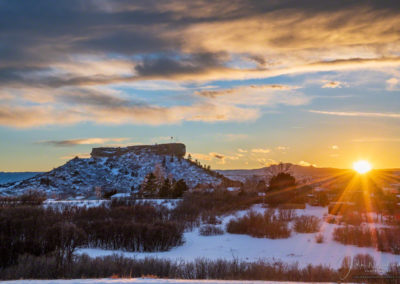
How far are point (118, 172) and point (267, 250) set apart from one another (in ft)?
218

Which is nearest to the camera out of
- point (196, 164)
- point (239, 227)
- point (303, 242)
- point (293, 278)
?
point (293, 278)

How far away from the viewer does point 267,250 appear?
16609 mm

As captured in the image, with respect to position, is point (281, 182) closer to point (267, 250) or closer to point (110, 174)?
point (267, 250)

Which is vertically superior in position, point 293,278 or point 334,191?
point 334,191

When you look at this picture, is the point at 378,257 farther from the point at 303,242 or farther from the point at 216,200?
the point at 216,200

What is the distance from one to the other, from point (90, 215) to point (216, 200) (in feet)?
41.5

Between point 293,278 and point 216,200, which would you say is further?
point 216,200

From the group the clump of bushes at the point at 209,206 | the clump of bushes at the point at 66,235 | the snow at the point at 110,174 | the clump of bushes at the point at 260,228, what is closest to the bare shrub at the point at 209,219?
the clump of bushes at the point at 209,206

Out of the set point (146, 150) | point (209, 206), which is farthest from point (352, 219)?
point (146, 150)

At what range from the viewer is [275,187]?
34.1 m

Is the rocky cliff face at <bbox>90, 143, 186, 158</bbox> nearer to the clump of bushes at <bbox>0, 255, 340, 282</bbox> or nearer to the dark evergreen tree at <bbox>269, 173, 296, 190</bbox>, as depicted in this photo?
the dark evergreen tree at <bbox>269, 173, 296, 190</bbox>

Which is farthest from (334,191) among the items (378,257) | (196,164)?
(196,164)

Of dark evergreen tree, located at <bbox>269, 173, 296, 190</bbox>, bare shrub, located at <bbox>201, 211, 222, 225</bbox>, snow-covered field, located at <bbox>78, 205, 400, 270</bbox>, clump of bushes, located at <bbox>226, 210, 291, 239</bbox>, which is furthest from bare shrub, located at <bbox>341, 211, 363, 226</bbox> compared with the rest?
dark evergreen tree, located at <bbox>269, 173, 296, 190</bbox>

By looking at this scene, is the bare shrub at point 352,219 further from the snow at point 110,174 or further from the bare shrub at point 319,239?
the snow at point 110,174
